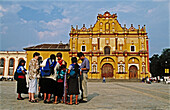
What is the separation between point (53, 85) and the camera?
610 cm

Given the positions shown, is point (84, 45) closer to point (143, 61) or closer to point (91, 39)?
point (91, 39)

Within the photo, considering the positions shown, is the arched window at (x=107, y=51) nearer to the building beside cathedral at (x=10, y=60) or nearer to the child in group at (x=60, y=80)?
the building beside cathedral at (x=10, y=60)

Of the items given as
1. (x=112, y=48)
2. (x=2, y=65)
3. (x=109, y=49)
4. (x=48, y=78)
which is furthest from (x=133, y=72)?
(x=48, y=78)

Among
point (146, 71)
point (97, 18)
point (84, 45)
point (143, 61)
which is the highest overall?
point (97, 18)

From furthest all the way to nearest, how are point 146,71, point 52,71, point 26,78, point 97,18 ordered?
point 97,18, point 146,71, point 26,78, point 52,71

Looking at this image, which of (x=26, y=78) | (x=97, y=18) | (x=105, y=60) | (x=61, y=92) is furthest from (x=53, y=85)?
(x=97, y=18)

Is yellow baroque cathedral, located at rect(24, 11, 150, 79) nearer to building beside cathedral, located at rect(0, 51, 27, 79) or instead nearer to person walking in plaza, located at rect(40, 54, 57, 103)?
building beside cathedral, located at rect(0, 51, 27, 79)

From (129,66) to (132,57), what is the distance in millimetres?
2132

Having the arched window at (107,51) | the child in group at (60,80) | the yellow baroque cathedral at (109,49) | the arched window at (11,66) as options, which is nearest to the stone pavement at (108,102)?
the child in group at (60,80)

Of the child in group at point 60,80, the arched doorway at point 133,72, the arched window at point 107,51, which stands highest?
the arched window at point 107,51

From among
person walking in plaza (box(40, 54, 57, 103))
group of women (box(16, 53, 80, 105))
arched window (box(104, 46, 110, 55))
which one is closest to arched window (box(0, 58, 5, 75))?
arched window (box(104, 46, 110, 55))

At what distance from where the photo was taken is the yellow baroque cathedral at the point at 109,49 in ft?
115

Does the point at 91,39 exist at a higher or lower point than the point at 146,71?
higher

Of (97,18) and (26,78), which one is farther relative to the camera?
(97,18)
